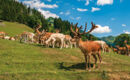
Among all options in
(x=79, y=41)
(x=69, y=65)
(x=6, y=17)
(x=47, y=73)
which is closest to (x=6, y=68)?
(x=47, y=73)

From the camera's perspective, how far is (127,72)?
10.5 metres

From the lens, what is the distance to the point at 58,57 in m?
14.3

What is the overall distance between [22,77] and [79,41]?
5369 mm

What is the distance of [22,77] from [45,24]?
366 ft

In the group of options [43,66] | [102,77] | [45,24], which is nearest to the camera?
[102,77]

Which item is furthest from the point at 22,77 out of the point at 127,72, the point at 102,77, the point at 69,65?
the point at 127,72

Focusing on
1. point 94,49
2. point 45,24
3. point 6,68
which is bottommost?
point 6,68

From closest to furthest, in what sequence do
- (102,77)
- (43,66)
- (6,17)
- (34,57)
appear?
(102,77), (43,66), (34,57), (6,17)

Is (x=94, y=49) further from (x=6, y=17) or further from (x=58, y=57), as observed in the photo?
(x=6, y=17)

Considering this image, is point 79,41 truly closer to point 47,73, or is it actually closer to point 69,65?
point 69,65

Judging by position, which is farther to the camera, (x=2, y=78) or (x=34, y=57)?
(x=34, y=57)

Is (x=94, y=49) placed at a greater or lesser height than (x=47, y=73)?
greater

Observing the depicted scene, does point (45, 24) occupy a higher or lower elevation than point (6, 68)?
higher

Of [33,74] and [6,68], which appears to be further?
[6,68]
